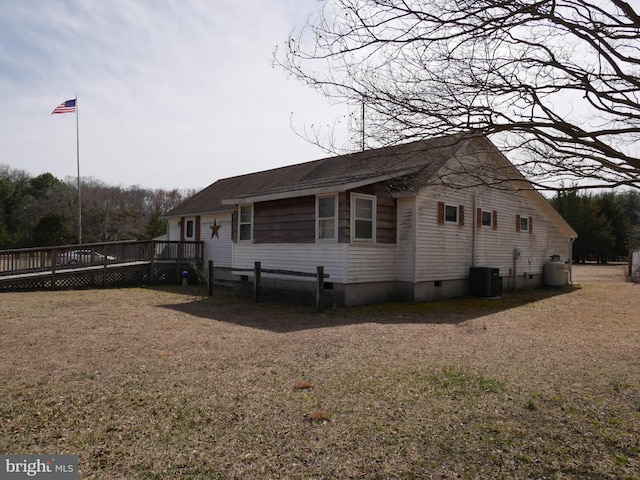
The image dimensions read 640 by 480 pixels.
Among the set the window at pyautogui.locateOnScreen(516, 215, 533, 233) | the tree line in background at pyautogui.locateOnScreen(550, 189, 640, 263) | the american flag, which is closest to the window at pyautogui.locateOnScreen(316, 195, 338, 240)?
the window at pyautogui.locateOnScreen(516, 215, 533, 233)

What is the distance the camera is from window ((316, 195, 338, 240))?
40.5 ft

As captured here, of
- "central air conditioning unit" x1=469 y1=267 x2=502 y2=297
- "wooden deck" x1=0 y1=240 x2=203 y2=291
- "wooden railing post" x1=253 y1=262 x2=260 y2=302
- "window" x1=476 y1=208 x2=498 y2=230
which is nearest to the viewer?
"wooden railing post" x1=253 y1=262 x2=260 y2=302

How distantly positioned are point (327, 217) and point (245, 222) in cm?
403

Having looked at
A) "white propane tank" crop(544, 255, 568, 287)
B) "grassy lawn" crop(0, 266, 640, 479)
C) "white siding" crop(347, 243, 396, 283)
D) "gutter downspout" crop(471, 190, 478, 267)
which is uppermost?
"gutter downspout" crop(471, 190, 478, 267)

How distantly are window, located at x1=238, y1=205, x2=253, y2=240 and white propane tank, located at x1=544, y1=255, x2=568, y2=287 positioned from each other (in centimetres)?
1321

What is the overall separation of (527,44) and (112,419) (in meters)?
5.72

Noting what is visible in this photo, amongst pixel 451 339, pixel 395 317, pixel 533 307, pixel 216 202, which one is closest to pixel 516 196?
pixel 533 307

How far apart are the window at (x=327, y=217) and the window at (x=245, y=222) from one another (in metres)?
3.31

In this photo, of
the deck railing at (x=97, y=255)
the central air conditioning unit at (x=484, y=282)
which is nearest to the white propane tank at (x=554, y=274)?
the central air conditioning unit at (x=484, y=282)

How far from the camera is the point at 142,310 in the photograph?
11.6 meters

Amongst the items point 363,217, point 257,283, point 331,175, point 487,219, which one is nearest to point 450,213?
point 487,219

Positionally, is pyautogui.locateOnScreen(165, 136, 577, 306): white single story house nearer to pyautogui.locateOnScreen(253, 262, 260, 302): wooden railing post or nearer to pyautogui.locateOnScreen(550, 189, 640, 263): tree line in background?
pyautogui.locateOnScreen(253, 262, 260, 302): wooden railing post

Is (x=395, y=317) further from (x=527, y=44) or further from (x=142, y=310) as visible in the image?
(x=527, y=44)

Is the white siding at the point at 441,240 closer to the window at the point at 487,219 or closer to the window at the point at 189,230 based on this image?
the window at the point at 487,219
